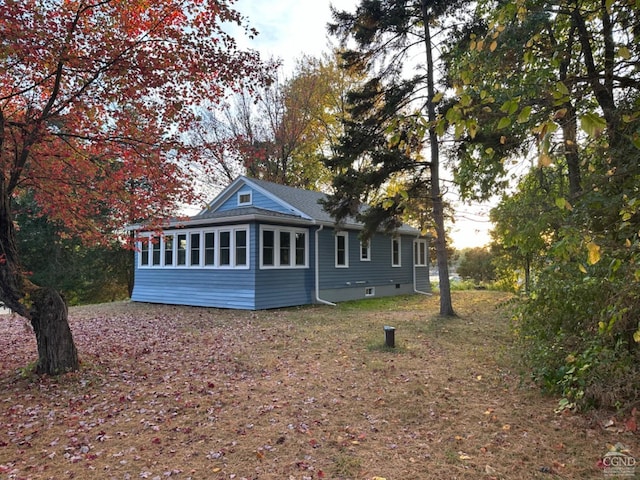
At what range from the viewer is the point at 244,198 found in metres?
15.8

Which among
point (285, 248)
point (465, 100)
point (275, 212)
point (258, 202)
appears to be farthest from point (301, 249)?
point (465, 100)

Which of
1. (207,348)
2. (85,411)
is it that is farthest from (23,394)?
(207,348)

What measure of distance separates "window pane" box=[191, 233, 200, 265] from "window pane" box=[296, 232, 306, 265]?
340cm

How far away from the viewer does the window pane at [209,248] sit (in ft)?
44.6

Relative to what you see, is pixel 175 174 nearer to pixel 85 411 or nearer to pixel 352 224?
pixel 85 411

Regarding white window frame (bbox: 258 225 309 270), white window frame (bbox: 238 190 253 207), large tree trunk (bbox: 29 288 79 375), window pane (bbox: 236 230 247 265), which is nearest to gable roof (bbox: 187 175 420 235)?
white window frame (bbox: 238 190 253 207)

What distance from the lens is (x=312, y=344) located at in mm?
7762

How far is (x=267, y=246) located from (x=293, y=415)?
8760 mm

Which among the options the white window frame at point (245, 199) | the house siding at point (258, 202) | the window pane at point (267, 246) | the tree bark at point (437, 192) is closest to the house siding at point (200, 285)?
the window pane at point (267, 246)

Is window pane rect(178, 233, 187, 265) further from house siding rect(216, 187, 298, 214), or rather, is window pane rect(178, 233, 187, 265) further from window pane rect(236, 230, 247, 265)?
window pane rect(236, 230, 247, 265)

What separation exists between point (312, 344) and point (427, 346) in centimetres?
213

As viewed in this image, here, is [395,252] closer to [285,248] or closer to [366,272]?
[366,272]

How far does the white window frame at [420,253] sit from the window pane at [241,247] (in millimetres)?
10539

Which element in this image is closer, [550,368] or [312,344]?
[550,368]
